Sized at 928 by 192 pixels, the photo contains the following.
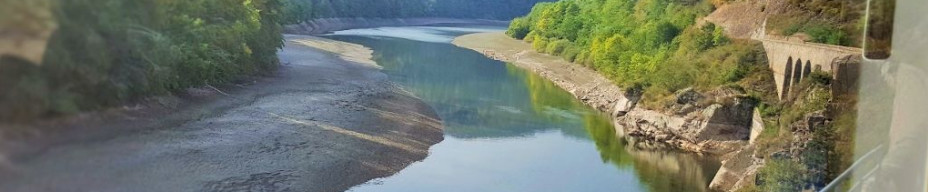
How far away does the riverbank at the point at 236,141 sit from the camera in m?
4.28

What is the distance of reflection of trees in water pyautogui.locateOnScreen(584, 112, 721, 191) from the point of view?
321 inches

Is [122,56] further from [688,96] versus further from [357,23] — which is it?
[357,23]

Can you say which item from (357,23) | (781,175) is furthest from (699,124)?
(357,23)

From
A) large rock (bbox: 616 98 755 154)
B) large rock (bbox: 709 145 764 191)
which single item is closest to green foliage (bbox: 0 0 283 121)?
large rock (bbox: 709 145 764 191)

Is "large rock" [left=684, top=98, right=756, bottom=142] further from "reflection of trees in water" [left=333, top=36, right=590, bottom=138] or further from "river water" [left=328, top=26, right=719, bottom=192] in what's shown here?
"reflection of trees in water" [left=333, top=36, right=590, bottom=138]

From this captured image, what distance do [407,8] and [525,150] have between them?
32.5 meters

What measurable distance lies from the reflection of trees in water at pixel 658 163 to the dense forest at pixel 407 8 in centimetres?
1778

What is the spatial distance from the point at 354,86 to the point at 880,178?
11.3m

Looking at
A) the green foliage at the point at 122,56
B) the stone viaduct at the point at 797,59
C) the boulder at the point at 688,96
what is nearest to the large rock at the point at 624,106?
the boulder at the point at 688,96

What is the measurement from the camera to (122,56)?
18.5ft

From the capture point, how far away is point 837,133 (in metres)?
4.20

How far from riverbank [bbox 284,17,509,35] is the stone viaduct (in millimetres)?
18286

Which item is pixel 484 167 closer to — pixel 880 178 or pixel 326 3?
pixel 880 178

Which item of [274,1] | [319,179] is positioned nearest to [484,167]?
[319,179]
